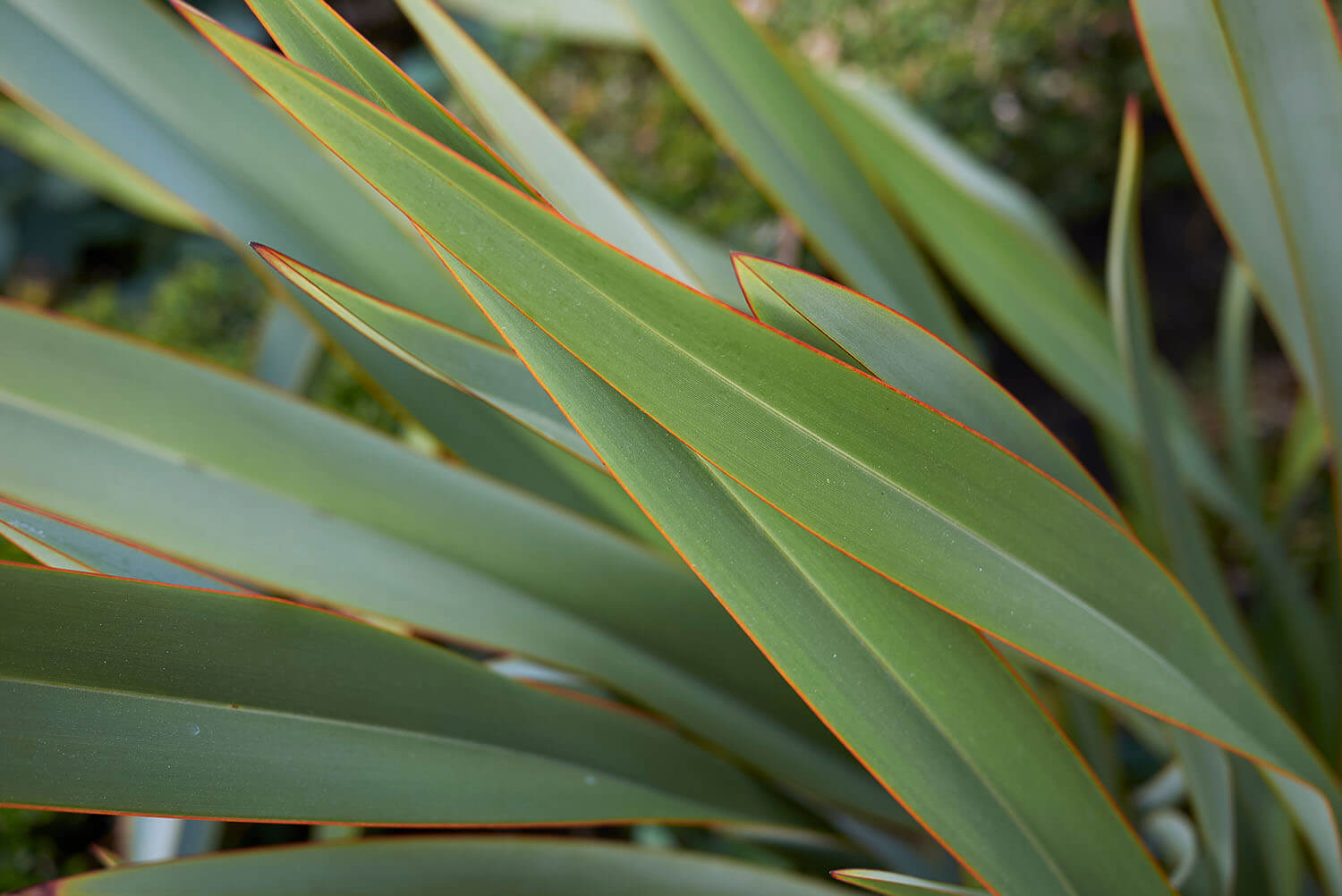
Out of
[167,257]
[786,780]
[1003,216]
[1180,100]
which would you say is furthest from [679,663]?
[167,257]

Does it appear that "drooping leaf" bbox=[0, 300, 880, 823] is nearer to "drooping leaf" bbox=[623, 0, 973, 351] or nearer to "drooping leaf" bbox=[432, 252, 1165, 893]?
"drooping leaf" bbox=[432, 252, 1165, 893]

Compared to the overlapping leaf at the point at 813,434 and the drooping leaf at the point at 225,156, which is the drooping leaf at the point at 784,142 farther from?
the overlapping leaf at the point at 813,434

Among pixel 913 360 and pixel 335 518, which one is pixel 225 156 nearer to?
pixel 335 518

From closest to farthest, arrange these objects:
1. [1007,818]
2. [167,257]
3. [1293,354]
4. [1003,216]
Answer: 1. [1007,818]
2. [1293,354]
3. [1003,216]
4. [167,257]

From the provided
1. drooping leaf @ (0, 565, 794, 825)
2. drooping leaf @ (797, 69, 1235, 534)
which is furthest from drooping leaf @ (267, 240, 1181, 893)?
drooping leaf @ (797, 69, 1235, 534)

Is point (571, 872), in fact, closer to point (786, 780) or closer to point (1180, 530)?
point (786, 780)

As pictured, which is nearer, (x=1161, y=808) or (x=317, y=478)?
(x=317, y=478)

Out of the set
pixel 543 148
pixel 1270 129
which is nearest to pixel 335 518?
pixel 543 148
